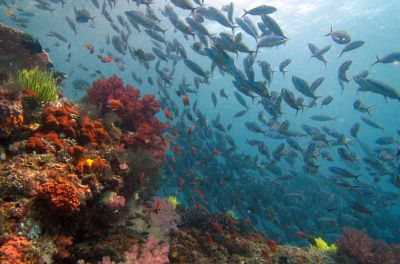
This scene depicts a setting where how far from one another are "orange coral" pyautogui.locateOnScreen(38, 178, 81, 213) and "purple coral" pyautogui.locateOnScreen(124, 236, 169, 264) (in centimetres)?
116

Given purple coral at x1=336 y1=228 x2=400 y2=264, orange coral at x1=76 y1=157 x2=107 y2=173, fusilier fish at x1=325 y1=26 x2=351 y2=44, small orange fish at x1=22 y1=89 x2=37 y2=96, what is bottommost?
purple coral at x1=336 y1=228 x2=400 y2=264

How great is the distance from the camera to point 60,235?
12.1ft

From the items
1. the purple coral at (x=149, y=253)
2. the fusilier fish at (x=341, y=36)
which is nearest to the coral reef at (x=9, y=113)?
the purple coral at (x=149, y=253)

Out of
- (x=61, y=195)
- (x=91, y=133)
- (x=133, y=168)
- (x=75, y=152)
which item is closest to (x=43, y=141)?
(x=75, y=152)

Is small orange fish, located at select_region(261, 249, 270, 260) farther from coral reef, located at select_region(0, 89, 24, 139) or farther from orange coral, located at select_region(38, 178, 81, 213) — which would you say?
coral reef, located at select_region(0, 89, 24, 139)

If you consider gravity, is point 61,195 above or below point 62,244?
above

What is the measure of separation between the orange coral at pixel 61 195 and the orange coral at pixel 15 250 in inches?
20.1

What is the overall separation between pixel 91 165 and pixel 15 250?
175cm

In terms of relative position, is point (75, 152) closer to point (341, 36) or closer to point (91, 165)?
point (91, 165)

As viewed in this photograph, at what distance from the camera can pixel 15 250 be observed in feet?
9.51

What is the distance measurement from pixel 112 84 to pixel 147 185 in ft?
10.1

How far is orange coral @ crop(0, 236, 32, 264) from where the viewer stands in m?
2.77

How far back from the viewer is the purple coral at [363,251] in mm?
8781

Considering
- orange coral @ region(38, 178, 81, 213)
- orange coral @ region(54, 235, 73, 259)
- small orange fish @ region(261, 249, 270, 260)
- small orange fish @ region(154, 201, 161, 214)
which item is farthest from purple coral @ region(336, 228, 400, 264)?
orange coral @ region(38, 178, 81, 213)
